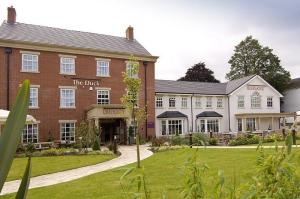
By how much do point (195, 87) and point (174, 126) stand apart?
22.6 feet

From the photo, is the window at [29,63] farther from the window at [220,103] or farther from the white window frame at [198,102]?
the window at [220,103]

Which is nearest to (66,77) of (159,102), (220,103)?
(159,102)

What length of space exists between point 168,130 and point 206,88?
28.9 feet

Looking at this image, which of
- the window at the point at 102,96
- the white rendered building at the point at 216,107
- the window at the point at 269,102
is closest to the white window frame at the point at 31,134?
the window at the point at 102,96

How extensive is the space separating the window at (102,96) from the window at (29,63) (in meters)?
6.01

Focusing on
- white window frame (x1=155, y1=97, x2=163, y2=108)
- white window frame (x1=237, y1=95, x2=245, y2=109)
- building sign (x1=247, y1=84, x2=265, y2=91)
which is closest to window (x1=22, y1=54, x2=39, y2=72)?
white window frame (x1=155, y1=97, x2=163, y2=108)

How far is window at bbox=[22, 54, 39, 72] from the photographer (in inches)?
1143

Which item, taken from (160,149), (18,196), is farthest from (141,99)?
(18,196)

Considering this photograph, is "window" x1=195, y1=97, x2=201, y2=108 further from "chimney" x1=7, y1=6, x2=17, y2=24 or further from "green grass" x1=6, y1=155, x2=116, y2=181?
"green grass" x1=6, y1=155, x2=116, y2=181

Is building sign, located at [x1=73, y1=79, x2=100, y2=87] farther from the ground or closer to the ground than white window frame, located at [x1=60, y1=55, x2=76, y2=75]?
closer to the ground

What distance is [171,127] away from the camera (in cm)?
3825

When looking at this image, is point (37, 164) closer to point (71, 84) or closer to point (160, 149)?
point (160, 149)

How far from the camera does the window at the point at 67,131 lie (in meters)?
30.2

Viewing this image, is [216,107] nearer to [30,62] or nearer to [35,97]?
[35,97]
